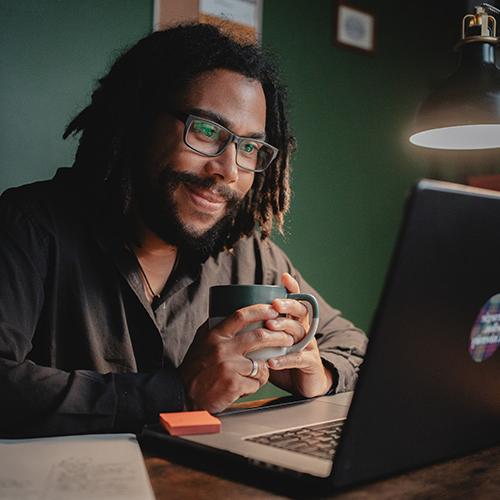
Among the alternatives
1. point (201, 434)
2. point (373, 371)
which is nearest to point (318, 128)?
point (201, 434)

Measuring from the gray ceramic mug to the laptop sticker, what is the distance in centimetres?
32

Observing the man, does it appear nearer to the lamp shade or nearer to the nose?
the nose

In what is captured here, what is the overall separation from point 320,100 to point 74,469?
6.67 feet

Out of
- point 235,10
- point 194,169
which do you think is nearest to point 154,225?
point 194,169

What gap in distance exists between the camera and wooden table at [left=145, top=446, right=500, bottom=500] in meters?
0.60

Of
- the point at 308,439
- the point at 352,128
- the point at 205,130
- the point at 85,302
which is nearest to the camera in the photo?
the point at 308,439

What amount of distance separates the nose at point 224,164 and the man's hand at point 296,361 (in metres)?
0.36

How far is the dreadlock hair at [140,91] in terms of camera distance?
1392 mm

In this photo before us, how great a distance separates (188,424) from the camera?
30.5 inches

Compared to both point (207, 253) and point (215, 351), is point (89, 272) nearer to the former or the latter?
point (207, 253)

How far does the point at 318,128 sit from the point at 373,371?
2.00 meters

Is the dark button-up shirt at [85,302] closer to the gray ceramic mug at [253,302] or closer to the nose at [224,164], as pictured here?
the gray ceramic mug at [253,302]

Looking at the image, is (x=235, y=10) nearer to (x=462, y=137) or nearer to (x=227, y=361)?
(x=462, y=137)

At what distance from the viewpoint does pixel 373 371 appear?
0.53m
